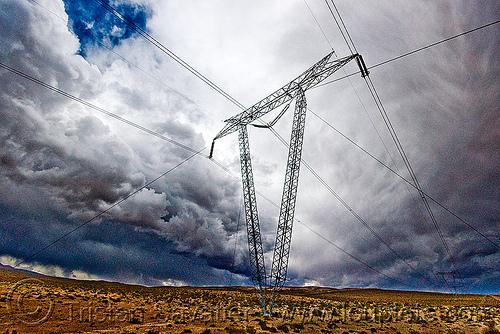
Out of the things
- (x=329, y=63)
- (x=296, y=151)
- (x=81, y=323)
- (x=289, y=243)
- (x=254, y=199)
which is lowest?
(x=81, y=323)

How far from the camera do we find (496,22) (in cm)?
1880

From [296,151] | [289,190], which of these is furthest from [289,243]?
[296,151]

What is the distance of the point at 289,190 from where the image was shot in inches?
1379

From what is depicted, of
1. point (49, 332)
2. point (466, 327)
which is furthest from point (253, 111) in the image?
point (466, 327)

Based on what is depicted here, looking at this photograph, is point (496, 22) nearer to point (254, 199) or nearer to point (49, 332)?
point (254, 199)

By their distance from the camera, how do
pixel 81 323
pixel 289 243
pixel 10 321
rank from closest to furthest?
1. pixel 10 321
2. pixel 81 323
3. pixel 289 243

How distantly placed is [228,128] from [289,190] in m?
13.1

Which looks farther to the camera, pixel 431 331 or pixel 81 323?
pixel 431 331

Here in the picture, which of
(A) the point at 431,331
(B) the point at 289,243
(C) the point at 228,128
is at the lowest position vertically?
(A) the point at 431,331

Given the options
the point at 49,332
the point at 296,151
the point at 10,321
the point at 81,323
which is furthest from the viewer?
the point at 296,151

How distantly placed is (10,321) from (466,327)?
2114 inches

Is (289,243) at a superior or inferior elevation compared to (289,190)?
inferior

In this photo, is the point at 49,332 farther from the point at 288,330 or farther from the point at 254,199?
the point at 254,199

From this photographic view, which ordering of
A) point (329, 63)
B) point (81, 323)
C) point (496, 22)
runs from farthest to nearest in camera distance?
point (329, 63) → point (81, 323) → point (496, 22)
